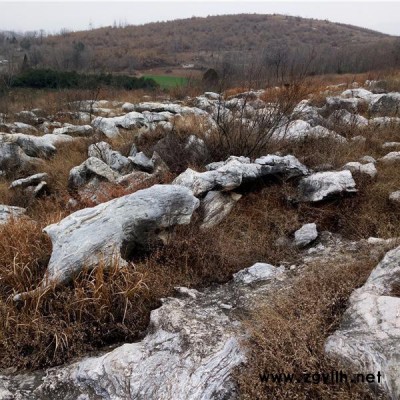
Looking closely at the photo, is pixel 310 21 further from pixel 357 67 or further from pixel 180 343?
pixel 180 343

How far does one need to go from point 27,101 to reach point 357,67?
60.2 ft

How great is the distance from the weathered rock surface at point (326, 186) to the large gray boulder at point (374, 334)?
1.53m

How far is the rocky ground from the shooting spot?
240 centimetres

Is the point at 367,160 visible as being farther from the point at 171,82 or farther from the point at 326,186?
the point at 171,82

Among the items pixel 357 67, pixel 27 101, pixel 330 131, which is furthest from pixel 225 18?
pixel 330 131

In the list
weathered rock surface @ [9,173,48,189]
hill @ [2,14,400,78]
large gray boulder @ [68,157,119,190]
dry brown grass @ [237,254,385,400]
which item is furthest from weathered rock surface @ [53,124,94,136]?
hill @ [2,14,400,78]

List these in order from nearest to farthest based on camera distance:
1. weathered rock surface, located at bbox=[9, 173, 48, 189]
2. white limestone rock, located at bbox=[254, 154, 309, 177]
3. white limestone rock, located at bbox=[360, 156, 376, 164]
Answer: white limestone rock, located at bbox=[254, 154, 309, 177]
white limestone rock, located at bbox=[360, 156, 376, 164]
weathered rock surface, located at bbox=[9, 173, 48, 189]

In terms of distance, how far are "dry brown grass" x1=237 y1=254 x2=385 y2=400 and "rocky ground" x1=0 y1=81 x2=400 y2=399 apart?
0.03 m

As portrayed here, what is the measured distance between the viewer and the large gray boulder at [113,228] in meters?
3.21

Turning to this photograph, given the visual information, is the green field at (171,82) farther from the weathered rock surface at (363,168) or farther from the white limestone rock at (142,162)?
the weathered rock surface at (363,168)

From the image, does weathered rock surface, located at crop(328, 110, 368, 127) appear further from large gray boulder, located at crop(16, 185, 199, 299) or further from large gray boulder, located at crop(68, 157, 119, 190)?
large gray boulder, located at crop(16, 185, 199, 299)

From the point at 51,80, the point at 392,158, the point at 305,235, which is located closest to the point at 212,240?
the point at 305,235

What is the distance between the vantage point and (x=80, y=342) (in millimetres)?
2783

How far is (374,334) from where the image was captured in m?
2.28
